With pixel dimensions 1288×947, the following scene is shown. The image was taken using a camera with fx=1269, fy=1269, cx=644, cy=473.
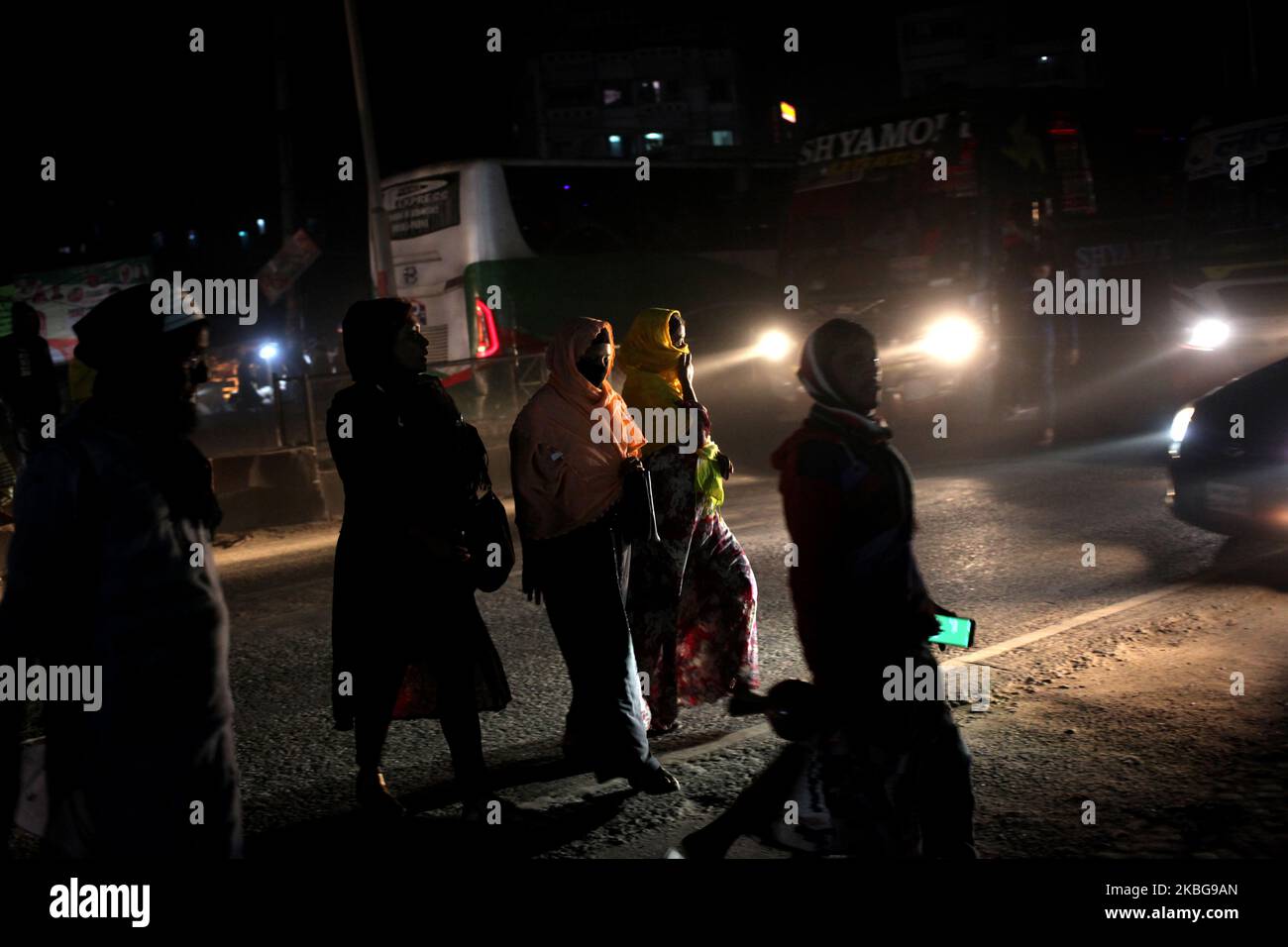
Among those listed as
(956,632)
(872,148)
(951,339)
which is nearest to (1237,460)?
(956,632)

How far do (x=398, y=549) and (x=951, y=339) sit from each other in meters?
9.92

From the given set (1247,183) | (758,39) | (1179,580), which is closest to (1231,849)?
(1179,580)

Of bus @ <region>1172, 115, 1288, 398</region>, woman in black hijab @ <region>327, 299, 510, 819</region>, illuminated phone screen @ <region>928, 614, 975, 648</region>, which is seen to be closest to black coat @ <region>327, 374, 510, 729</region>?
woman in black hijab @ <region>327, 299, 510, 819</region>

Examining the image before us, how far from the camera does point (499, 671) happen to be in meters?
4.34

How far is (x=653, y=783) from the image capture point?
173 inches

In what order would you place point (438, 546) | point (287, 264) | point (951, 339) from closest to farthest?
point (438, 546), point (951, 339), point (287, 264)

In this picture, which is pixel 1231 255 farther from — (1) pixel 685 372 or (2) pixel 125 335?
(2) pixel 125 335

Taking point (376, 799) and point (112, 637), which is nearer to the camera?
point (112, 637)

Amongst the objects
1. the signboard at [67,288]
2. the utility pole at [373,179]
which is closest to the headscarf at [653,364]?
the utility pole at [373,179]

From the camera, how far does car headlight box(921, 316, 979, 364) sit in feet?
42.8

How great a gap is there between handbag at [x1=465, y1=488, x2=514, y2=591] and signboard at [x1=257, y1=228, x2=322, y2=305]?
450 inches

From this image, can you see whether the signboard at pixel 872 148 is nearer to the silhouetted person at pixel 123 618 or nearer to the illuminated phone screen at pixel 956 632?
the illuminated phone screen at pixel 956 632

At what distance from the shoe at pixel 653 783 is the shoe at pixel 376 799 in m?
0.81

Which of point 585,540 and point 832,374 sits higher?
point 832,374
